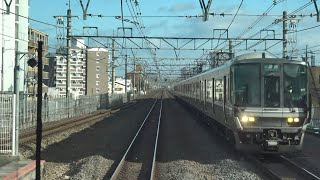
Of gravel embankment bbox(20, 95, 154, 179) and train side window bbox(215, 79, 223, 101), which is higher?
train side window bbox(215, 79, 223, 101)

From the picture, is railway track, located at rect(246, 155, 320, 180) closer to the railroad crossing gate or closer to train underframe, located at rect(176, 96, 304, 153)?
train underframe, located at rect(176, 96, 304, 153)

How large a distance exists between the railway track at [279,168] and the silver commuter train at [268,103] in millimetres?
426

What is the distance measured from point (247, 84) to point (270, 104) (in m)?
0.87

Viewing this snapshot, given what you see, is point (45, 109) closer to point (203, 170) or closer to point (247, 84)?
point (247, 84)

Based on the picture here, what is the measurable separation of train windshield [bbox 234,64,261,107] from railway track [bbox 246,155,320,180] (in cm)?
171

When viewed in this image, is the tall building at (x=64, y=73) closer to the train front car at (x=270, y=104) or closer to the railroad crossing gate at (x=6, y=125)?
the railroad crossing gate at (x=6, y=125)

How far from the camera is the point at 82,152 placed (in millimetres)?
17359

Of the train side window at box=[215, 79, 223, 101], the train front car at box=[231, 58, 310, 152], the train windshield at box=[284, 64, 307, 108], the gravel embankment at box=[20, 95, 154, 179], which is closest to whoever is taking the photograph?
the gravel embankment at box=[20, 95, 154, 179]

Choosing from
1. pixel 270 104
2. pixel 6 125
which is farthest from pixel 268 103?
pixel 6 125

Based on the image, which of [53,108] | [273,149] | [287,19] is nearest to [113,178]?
[273,149]

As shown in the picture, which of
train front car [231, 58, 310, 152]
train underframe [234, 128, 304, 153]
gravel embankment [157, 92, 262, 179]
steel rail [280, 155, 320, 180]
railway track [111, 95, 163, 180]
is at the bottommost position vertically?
railway track [111, 95, 163, 180]

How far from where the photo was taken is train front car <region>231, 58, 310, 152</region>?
538 inches

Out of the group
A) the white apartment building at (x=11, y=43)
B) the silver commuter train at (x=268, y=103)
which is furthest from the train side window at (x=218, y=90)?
the white apartment building at (x=11, y=43)

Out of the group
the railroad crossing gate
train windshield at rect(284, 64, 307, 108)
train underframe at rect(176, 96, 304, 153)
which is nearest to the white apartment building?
the railroad crossing gate
